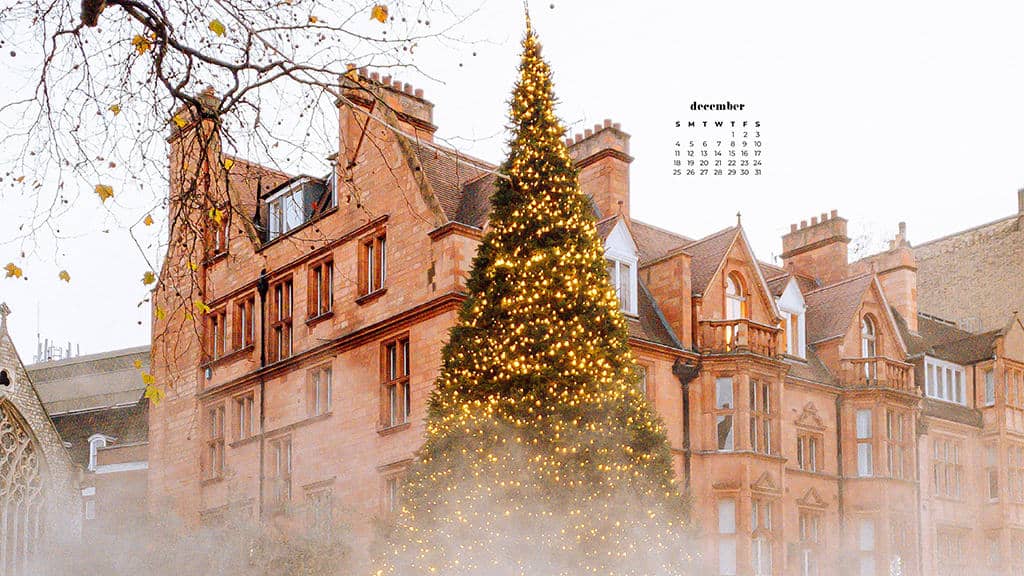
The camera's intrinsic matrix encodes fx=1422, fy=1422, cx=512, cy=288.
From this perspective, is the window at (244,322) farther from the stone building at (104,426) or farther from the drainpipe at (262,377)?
the stone building at (104,426)

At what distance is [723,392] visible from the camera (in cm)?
2848

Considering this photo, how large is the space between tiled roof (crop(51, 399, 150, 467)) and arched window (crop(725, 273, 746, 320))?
29.2 meters

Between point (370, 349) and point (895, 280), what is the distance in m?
16.7

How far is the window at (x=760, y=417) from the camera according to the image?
28.4 metres

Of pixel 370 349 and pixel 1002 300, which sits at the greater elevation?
pixel 1002 300

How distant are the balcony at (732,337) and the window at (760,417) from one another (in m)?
0.71

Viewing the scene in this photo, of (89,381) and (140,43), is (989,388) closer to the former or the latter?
(140,43)

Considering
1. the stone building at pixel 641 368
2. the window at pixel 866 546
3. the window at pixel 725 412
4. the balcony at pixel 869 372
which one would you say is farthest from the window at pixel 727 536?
the balcony at pixel 869 372

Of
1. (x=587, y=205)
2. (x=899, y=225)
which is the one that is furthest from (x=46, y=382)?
(x=587, y=205)

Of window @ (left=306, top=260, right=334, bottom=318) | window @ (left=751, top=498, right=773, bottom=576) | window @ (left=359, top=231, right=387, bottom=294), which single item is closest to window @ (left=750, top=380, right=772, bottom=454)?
window @ (left=751, top=498, right=773, bottom=576)

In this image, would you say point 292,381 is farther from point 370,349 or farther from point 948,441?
point 948,441

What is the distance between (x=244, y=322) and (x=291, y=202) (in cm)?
285

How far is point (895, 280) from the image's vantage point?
123ft

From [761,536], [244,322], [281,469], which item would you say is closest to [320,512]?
[281,469]
